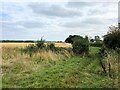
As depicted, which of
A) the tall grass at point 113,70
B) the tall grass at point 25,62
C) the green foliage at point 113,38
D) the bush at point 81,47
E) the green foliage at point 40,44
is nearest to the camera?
the tall grass at point 113,70

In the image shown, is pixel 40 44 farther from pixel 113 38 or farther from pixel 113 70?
pixel 113 70

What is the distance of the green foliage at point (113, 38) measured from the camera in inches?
830

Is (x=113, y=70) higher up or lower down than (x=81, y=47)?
lower down

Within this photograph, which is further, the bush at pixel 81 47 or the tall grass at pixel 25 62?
the bush at pixel 81 47

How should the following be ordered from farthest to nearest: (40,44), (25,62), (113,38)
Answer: (40,44), (113,38), (25,62)

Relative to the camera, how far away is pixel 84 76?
1062 centimetres

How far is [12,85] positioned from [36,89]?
123 centimetres

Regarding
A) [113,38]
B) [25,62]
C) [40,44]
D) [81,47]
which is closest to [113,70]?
[25,62]

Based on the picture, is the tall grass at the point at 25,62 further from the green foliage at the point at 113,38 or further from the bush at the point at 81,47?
the bush at the point at 81,47

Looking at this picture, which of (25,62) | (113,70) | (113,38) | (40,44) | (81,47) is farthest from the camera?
(81,47)

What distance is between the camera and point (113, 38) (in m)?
21.6

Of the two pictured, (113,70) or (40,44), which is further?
(40,44)

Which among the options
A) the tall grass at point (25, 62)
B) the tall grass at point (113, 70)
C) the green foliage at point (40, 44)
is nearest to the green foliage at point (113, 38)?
the tall grass at point (25, 62)

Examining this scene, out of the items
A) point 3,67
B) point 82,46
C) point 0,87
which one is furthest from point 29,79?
point 82,46
